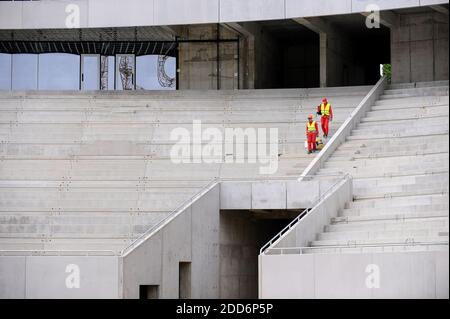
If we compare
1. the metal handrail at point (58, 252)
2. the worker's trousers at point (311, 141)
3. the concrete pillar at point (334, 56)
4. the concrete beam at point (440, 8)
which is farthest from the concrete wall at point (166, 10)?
the metal handrail at point (58, 252)

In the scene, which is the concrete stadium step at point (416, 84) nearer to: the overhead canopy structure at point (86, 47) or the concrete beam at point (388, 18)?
the concrete beam at point (388, 18)

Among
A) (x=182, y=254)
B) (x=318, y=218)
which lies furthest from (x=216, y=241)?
(x=318, y=218)

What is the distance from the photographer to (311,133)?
34344 millimetres

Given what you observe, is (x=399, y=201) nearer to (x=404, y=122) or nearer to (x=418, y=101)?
(x=404, y=122)

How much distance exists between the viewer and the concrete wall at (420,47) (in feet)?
131

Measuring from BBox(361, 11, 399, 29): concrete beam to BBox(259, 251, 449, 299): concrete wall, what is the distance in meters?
15.3

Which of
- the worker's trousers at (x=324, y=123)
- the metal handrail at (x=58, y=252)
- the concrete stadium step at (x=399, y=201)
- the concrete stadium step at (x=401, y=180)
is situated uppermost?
the worker's trousers at (x=324, y=123)

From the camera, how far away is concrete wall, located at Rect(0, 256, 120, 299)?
2716 cm

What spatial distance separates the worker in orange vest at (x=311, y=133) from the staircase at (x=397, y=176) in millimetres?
751

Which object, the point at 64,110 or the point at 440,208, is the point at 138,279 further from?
the point at 64,110

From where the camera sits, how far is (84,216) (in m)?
30.9

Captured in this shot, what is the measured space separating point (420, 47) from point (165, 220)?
14.7m

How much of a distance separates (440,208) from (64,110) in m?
15.0

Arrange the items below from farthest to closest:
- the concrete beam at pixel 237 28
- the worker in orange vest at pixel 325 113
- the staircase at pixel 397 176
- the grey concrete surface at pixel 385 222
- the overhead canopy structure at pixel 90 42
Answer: the overhead canopy structure at pixel 90 42 < the concrete beam at pixel 237 28 < the worker in orange vest at pixel 325 113 < the staircase at pixel 397 176 < the grey concrete surface at pixel 385 222
